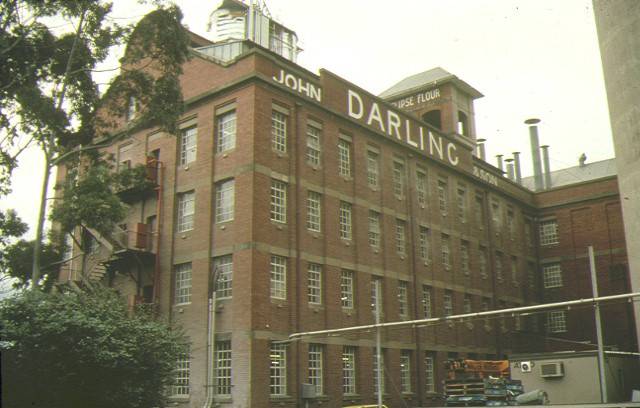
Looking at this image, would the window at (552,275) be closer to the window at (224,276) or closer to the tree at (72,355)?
the window at (224,276)

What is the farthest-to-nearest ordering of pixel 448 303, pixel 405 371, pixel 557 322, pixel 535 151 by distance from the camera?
pixel 535 151 → pixel 557 322 → pixel 448 303 → pixel 405 371

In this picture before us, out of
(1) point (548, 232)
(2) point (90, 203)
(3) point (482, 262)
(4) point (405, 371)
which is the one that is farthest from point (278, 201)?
(1) point (548, 232)

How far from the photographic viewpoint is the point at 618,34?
32.5 metres

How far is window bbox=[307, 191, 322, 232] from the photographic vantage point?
107 ft

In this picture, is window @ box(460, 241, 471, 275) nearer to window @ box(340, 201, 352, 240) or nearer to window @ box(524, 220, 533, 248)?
window @ box(524, 220, 533, 248)

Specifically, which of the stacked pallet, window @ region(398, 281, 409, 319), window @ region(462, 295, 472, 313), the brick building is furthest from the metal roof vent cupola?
the stacked pallet

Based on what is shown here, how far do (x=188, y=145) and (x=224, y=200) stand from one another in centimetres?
419

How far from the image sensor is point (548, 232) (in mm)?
53469

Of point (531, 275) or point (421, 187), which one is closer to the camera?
point (421, 187)

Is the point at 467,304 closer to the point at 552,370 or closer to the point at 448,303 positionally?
the point at 448,303

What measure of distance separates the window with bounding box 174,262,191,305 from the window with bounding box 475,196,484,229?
21404mm

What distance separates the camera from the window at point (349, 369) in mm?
32375

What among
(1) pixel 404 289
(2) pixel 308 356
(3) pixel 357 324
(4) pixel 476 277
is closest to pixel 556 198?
(4) pixel 476 277

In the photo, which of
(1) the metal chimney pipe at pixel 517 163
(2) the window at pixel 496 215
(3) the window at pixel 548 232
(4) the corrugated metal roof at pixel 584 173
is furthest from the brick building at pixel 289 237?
(4) the corrugated metal roof at pixel 584 173
